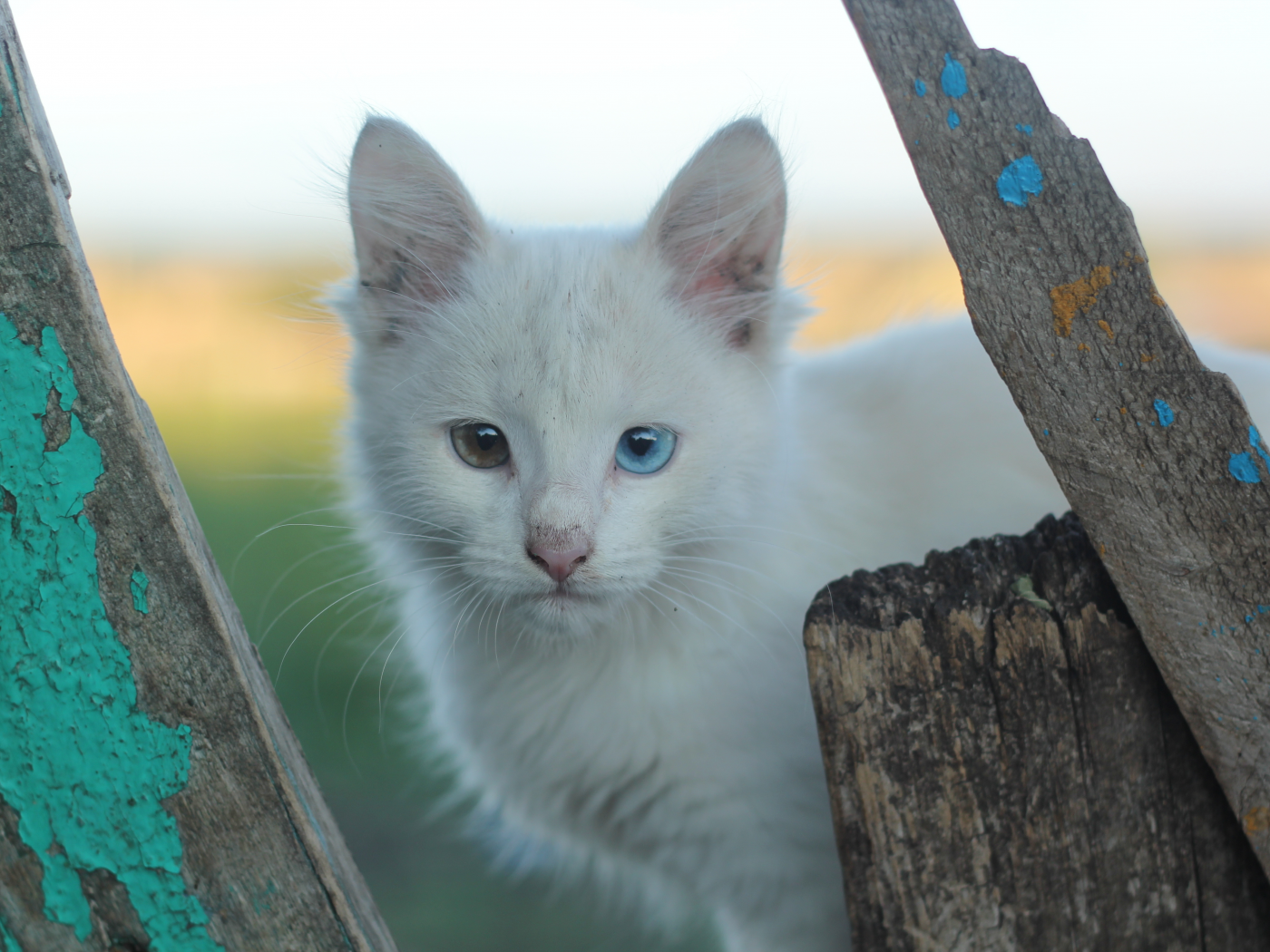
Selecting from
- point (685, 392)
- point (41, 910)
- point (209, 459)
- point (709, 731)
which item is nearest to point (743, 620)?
point (709, 731)

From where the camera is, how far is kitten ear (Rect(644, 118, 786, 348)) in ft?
4.28

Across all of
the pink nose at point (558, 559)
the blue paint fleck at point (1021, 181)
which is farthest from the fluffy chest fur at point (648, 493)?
the blue paint fleck at point (1021, 181)

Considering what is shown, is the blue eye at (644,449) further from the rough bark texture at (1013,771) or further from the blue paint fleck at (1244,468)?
the blue paint fleck at (1244,468)

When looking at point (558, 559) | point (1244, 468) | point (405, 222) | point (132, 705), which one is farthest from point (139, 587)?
point (1244, 468)

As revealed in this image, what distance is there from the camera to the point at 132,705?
0.85m

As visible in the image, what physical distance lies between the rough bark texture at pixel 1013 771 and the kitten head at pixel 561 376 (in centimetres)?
44

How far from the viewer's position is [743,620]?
4.67 ft

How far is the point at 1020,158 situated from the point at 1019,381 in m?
0.20

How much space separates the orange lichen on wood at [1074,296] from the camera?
2.66 feet

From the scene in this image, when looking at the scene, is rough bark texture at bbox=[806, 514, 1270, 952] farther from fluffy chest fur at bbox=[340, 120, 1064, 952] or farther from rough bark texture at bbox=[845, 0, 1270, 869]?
fluffy chest fur at bbox=[340, 120, 1064, 952]

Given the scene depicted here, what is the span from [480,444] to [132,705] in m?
0.59

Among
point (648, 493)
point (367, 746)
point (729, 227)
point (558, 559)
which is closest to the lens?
point (558, 559)

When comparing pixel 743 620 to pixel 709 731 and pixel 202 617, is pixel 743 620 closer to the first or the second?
pixel 709 731

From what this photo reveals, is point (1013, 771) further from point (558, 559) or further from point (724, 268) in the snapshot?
point (724, 268)
